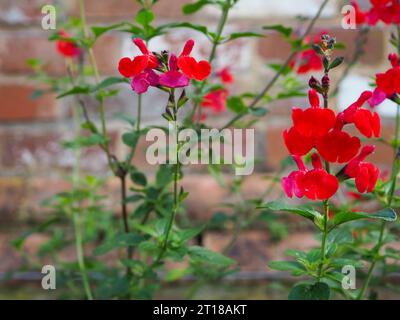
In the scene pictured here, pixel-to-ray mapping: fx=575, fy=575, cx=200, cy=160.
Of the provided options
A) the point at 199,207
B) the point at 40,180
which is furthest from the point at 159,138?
the point at 40,180

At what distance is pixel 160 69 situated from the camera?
2.02 feet

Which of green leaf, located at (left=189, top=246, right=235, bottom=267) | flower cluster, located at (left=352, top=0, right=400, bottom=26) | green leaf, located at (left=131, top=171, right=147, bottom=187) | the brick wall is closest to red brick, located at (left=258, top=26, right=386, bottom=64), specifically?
the brick wall

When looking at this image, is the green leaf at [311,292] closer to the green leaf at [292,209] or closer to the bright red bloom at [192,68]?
the green leaf at [292,209]

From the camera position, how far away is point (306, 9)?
1.28 metres

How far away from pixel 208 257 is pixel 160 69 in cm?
24

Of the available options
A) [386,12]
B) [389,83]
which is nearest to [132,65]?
[389,83]

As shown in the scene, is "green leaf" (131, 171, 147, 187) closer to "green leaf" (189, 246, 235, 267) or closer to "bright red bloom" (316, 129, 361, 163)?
"green leaf" (189, 246, 235, 267)

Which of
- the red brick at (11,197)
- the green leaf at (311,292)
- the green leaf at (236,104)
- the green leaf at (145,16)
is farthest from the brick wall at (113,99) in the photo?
the green leaf at (311,292)

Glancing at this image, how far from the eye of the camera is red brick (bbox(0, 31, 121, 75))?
1.27 m

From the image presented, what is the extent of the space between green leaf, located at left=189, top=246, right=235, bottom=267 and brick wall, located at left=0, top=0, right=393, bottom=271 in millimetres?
528

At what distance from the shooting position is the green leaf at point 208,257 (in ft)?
2.28

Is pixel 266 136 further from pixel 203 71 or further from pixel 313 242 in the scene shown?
pixel 203 71

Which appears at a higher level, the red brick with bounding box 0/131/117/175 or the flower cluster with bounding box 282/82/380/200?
the red brick with bounding box 0/131/117/175

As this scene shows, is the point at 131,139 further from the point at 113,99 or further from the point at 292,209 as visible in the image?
the point at 113,99
